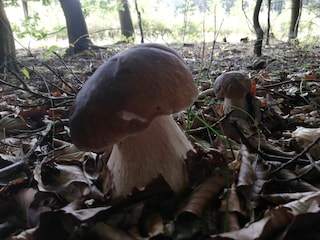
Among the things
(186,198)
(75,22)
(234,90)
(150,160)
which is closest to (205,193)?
(186,198)

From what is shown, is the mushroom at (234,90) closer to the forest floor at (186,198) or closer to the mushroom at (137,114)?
the forest floor at (186,198)

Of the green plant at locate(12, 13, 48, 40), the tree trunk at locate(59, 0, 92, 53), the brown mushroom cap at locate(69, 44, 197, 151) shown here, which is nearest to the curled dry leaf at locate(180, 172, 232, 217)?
the brown mushroom cap at locate(69, 44, 197, 151)

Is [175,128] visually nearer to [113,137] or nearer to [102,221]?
[113,137]

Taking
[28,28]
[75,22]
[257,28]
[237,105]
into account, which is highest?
[28,28]

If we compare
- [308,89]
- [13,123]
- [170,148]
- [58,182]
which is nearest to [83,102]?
[170,148]

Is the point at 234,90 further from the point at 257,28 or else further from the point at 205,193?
the point at 257,28

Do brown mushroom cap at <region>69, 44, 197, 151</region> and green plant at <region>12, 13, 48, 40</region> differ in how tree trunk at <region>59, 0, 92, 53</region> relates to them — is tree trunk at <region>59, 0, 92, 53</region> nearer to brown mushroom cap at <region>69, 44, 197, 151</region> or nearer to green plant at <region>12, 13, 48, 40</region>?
green plant at <region>12, 13, 48, 40</region>

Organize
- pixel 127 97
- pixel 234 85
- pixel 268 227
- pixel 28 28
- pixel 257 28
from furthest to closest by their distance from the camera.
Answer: pixel 28 28 < pixel 257 28 < pixel 234 85 < pixel 127 97 < pixel 268 227

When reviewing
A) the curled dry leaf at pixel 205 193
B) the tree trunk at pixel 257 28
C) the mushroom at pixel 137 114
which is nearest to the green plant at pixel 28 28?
the tree trunk at pixel 257 28
